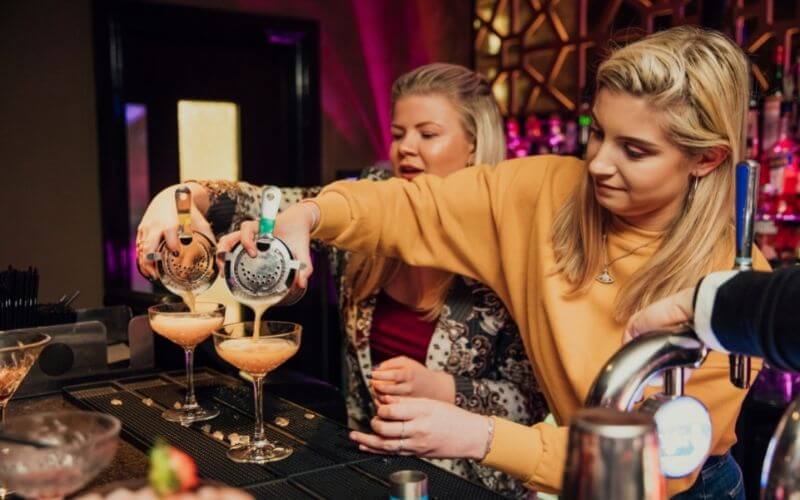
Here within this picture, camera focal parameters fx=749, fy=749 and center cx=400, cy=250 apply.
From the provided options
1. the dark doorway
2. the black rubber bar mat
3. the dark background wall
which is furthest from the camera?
the dark doorway

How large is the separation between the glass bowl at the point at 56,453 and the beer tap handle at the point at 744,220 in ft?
2.47

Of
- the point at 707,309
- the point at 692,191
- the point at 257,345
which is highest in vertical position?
the point at 692,191

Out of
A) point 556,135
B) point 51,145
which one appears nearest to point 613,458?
point 51,145

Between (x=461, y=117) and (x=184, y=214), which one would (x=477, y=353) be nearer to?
(x=461, y=117)

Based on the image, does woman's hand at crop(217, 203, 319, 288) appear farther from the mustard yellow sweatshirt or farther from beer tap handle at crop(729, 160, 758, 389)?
beer tap handle at crop(729, 160, 758, 389)

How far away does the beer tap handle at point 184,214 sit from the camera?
1.70 meters

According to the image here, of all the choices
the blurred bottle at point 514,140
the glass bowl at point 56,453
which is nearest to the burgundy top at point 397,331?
the glass bowl at point 56,453

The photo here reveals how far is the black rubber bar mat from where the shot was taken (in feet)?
4.22

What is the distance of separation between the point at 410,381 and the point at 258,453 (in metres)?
0.44

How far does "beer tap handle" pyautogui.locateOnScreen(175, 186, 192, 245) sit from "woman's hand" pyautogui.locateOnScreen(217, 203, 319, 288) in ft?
0.40

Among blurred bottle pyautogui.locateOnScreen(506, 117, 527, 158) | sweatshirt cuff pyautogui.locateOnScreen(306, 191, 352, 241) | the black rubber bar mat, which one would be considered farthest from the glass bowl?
blurred bottle pyautogui.locateOnScreen(506, 117, 527, 158)

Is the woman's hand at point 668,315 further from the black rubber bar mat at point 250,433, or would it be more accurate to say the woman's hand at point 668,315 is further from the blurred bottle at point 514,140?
the blurred bottle at point 514,140

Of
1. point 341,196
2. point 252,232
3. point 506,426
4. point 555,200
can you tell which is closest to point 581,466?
point 506,426

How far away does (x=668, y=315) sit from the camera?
2.78 ft
